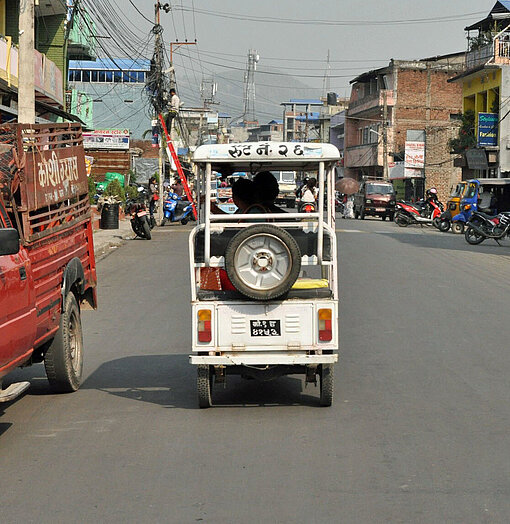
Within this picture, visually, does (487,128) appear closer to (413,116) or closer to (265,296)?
(413,116)

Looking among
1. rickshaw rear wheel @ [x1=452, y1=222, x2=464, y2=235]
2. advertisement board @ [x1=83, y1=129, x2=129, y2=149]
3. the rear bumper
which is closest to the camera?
the rear bumper

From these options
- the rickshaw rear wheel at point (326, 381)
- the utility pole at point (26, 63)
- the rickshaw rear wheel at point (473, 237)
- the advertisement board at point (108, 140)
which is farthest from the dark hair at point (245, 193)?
the advertisement board at point (108, 140)

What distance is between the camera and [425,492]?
5.09 m

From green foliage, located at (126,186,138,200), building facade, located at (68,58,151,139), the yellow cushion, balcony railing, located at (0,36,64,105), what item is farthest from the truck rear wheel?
building facade, located at (68,58,151,139)

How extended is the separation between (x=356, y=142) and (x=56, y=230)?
271 ft

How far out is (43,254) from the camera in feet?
23.7

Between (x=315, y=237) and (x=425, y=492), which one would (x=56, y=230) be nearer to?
(x=315, y=237)

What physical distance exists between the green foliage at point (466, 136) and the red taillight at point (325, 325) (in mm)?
46545

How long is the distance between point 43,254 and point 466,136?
47901 millimetres

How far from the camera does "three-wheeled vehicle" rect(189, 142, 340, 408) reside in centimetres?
682

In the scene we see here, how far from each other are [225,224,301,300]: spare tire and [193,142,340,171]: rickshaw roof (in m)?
0.59

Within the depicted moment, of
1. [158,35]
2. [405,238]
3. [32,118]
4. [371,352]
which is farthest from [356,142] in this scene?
[371,352]

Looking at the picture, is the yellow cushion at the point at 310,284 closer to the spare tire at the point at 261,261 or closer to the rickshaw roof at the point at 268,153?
the spare tire at the point at 261,261

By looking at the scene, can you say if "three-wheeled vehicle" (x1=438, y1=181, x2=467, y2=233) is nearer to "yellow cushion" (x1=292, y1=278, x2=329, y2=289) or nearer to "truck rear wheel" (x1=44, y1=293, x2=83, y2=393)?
"truck rear wheel" (x1=44, y1=293, x2=83, y2=393)
